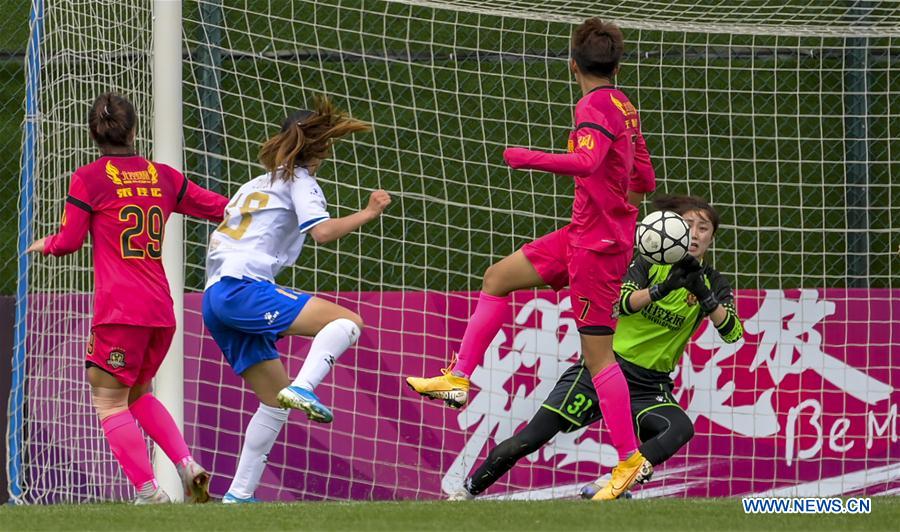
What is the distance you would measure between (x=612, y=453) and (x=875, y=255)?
2060 mm

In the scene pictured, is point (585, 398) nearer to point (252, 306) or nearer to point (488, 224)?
point (252, 306)

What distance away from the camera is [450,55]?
27.9 feet

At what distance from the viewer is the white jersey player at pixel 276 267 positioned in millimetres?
5562

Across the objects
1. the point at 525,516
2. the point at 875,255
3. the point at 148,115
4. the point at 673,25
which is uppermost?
the point at 673,25

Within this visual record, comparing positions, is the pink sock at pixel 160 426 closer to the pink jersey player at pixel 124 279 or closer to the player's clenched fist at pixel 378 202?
the pink jersey player at pixel 124 279

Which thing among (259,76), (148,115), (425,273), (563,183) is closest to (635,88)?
(563,183)

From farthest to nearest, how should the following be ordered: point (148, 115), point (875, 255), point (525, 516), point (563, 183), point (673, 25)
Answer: point (563, 183), point (875, 255), point (673, 25), point (148, 115), point (525, 516)

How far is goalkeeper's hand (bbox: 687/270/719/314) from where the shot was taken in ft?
20.1

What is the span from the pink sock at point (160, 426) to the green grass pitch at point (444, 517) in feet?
1.63

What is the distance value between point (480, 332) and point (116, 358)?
1.51 metres

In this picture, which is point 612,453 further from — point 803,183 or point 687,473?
point 803,183

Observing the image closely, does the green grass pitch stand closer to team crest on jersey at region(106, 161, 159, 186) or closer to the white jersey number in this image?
the white jersey number

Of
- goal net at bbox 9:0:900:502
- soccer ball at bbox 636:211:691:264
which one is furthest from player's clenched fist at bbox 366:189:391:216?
goal net at bbox 9:0:900:502

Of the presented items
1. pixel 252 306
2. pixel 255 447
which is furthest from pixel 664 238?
pixel 255 447
